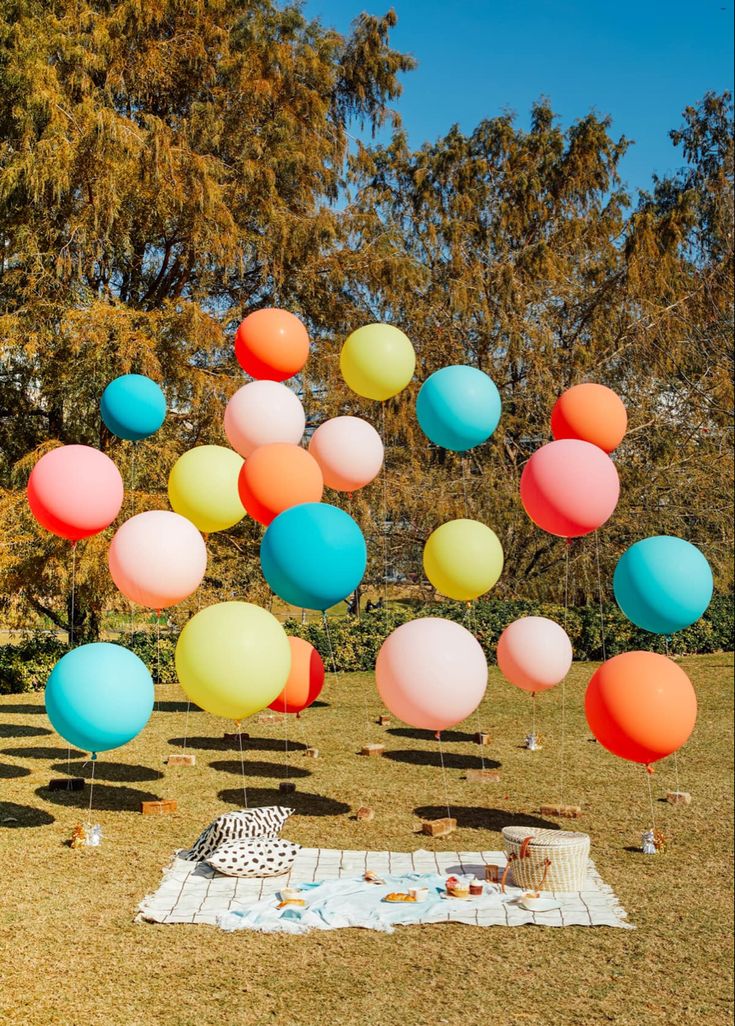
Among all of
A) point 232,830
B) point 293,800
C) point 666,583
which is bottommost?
point 293,800

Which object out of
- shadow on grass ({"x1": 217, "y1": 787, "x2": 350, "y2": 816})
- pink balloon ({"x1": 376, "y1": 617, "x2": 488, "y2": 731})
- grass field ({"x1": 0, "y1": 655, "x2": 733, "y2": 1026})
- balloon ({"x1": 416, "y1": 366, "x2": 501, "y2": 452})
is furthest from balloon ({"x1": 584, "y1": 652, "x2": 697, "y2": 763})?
shadow on grass ({"x1": 217, "y1": 787, "x2": 350, "y2": 816})

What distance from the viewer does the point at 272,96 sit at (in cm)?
1548

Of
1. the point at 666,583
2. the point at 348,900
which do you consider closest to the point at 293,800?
the point at 348,900

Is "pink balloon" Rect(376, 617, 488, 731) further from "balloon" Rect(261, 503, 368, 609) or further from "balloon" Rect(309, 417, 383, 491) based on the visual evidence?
"balloon" Rect(309, 417, 383, 491)

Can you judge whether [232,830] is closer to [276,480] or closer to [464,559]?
[276,480]

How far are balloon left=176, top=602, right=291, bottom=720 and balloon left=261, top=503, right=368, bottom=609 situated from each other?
352 millimetres

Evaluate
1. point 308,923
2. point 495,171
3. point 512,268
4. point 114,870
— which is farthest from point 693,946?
point 495,171

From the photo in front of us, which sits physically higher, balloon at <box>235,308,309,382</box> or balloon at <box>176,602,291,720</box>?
balloon at <box>235,308,309,382</box>

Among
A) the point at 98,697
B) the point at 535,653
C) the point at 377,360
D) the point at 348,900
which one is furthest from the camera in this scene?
the point at 535,653

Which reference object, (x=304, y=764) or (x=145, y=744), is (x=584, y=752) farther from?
(x=145, y=744)

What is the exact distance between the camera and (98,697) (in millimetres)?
6707

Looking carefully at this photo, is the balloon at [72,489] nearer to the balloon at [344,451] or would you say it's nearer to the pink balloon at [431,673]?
the balloon at [344,451]

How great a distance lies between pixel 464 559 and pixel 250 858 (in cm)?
→ 313

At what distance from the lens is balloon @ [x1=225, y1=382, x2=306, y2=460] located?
29.0 ft
